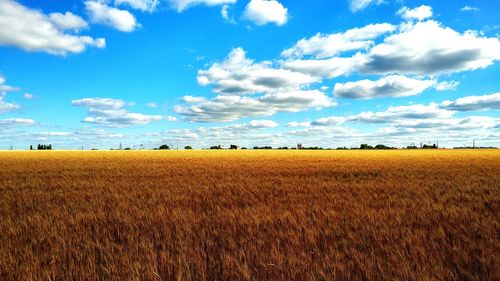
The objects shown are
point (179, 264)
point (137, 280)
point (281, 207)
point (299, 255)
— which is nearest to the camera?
point (137, 280)

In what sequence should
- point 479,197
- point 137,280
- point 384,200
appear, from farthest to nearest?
point 479,197, point 384,200, point 137,280

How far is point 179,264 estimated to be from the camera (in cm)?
397

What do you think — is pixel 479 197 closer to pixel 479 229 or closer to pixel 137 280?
pixel 479 229

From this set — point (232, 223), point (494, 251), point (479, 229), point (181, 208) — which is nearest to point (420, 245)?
point (494, 251)

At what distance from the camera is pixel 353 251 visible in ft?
14.5

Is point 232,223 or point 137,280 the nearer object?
point 137,280

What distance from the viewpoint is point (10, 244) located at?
496 cm

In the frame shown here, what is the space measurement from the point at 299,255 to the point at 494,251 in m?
2.68

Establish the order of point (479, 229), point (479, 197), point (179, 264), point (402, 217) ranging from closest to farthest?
1. point (179, 264)
2. point (479, 229)
3. point (402, 217)
4. point (479, 197)

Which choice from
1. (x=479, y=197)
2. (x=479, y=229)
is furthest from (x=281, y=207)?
(x=479, y=197)

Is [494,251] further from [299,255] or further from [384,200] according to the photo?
[384,200]

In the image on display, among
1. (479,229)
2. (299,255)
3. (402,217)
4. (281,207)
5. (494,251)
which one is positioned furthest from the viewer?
(281,207)

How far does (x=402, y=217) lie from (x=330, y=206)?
5.15ft

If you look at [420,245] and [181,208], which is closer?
[420,245]
